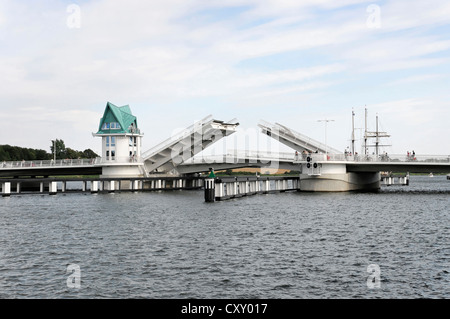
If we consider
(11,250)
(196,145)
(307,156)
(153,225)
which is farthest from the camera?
(196,145)

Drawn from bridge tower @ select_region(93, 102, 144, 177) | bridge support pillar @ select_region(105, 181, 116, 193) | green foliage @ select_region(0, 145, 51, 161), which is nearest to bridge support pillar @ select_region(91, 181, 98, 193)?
bridge support pillar @ select_region(105, 181, 116, 193)

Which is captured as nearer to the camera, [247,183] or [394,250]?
[394,250]

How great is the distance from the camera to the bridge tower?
76.2 metres

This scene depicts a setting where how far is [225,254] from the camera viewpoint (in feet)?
76.4

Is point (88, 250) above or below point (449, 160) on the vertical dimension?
below

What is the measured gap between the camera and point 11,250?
958 inches

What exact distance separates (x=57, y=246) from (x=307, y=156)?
4719cm

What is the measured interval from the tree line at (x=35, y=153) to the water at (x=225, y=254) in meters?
112

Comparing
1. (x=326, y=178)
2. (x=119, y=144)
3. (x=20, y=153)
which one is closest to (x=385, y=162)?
(x=326, y=178)

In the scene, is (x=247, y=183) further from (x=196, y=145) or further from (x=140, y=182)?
(x=140, y=182)

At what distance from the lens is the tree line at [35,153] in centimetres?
14430

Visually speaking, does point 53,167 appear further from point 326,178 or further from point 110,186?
point 326,178
